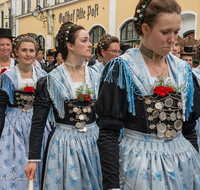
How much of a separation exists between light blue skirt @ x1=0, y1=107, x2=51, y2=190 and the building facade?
690cm

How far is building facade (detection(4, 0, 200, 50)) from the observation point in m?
12.0

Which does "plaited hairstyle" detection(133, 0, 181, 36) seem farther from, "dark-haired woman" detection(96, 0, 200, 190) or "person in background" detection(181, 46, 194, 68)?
"person in background" detection(181, 46, 194, 68)

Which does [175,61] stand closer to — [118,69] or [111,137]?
[118,69]

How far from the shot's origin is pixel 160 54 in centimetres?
178

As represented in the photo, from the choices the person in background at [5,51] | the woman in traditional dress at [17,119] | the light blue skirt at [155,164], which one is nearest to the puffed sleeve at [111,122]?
the light blue skirt at [155,164]

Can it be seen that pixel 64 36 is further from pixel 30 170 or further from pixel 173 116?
pixel 173 116

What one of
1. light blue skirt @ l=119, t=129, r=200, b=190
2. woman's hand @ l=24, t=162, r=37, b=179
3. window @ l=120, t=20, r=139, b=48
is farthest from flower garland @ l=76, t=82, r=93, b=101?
window @ l=120, t=20, r=139, b=48

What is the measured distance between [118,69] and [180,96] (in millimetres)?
417

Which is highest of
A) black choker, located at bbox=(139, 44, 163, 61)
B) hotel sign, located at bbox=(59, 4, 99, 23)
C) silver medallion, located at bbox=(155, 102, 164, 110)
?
hotel sign, located at bbox=(59, 4, 99, 23)

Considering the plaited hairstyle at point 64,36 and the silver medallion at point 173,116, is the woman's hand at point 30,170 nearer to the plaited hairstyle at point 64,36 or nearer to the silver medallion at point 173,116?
the plaited hairstyle at point 64,36

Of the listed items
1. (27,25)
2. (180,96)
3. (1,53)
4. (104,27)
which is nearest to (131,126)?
(180,96)

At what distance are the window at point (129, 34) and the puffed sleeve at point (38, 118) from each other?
12.7 m

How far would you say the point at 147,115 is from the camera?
→ 5.70ft

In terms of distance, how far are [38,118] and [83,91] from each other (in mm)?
549
